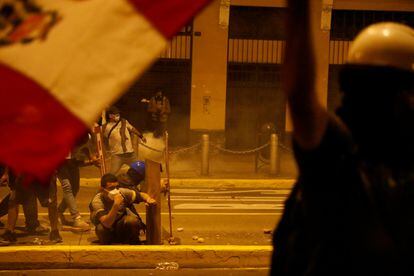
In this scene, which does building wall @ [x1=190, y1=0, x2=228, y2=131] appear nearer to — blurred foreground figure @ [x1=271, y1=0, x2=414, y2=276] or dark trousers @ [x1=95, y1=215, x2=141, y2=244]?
dark trousers @ [x1=95, y1=215, x2=141, y2=244]

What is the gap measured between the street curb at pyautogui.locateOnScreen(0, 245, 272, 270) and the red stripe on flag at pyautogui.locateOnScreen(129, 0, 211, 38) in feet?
19.8

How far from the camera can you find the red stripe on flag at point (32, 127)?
1.70m

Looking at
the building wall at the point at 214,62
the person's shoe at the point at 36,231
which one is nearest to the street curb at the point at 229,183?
the building wall at the point at 214,62

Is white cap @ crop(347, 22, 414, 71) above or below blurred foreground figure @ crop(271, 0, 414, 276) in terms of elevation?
above

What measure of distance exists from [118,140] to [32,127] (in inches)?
393

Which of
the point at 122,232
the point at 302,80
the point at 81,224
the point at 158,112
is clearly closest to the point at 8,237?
the point at 81,224

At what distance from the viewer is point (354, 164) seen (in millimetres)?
1844

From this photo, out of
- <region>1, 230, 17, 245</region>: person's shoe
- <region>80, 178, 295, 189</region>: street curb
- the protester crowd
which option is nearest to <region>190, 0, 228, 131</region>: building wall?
<region>80, 178, 295, 189</region>: street curb

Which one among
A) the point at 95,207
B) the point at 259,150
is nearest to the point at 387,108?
the point at 95,207

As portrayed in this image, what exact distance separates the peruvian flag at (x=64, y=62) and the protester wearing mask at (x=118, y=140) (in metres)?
9.86

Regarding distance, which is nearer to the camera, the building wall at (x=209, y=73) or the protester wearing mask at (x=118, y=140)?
the protester wearing mask at (x=118, y=140)

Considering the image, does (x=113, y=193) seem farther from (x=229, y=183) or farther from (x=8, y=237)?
(x=229, y=183)

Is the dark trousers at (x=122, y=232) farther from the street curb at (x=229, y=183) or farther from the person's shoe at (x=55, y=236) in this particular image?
the street curb at (x=229, y=183)

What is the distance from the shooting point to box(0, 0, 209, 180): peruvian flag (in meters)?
1.73
